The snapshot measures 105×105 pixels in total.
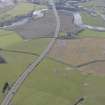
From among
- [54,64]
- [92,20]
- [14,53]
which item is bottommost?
[92,20]

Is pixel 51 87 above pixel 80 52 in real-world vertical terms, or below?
above

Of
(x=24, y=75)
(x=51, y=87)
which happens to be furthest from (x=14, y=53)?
(x=51, y=87)

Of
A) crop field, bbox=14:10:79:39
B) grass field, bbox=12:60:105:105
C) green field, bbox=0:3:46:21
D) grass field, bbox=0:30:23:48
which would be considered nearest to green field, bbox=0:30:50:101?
grass field, bbox=0:30:23:48

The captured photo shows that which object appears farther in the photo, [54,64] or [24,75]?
[54,64]

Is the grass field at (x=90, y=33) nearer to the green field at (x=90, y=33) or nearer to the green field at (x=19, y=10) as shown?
the green field at (x=90, y=33)

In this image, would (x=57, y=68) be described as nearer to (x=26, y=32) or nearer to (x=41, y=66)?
(x=41, y=66)

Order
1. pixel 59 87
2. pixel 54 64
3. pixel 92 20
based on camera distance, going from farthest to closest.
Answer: pixel 92 20 → pixel 54 64 → pixel 59 87

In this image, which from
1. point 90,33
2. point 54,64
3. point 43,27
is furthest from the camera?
point 43,27

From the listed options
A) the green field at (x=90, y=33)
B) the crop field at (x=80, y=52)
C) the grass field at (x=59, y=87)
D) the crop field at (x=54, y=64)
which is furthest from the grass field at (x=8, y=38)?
the green field at (x=90, y=33)

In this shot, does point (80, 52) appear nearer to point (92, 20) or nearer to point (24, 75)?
point (24, 75)
